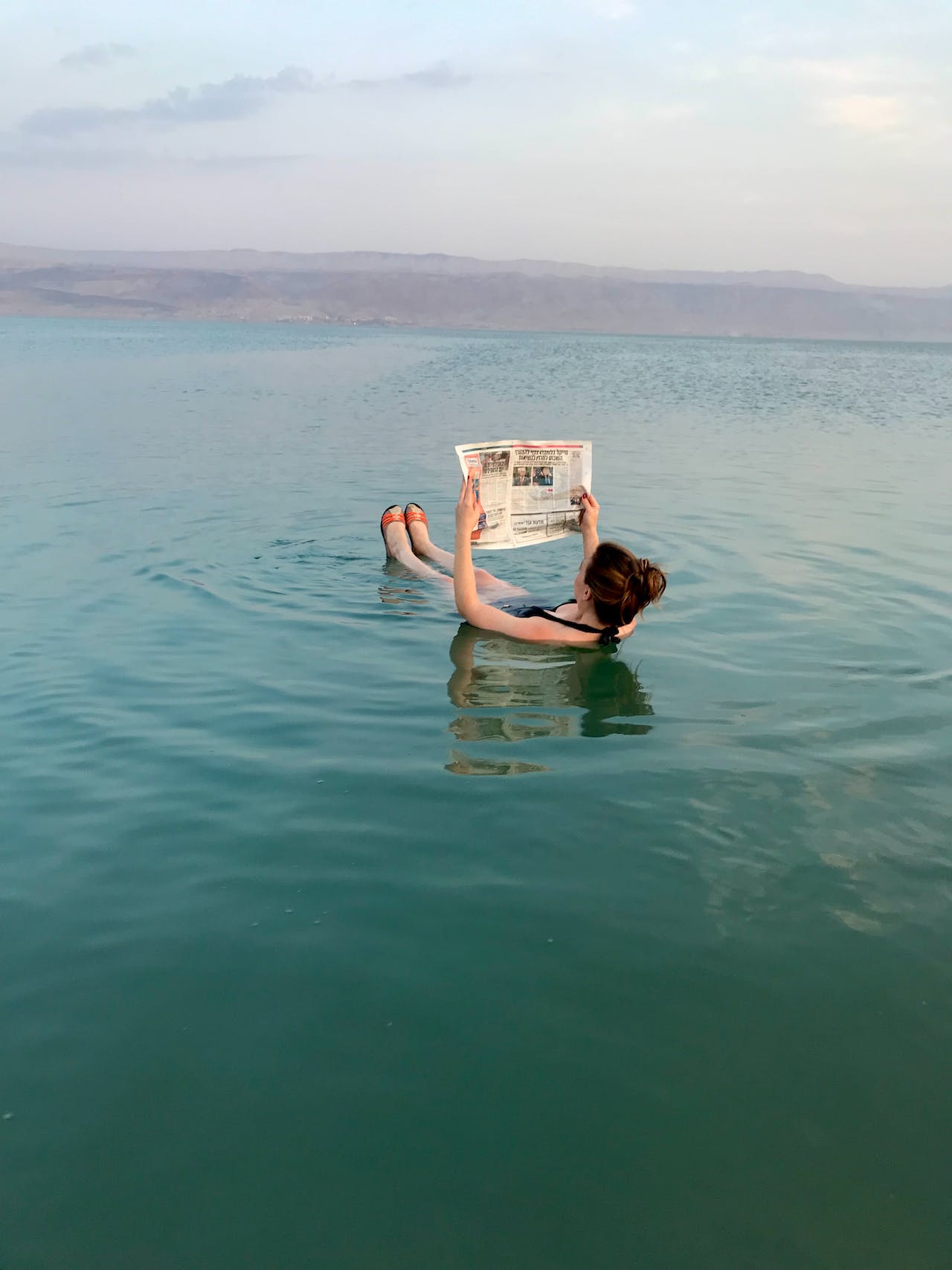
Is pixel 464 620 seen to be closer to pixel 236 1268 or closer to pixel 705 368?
pixel 236 1268

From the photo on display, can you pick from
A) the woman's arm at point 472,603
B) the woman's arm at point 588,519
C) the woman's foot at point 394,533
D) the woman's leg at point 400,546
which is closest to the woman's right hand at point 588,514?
the woman's arm at point 588,519

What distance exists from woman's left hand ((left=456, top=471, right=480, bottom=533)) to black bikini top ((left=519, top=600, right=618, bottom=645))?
29.3 inches

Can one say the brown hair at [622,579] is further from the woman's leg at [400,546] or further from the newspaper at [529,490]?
the woman's leg at [400,546]

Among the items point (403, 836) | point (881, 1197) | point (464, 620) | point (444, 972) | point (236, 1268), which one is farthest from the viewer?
point (464, 620)

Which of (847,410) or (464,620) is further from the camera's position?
(847,410)

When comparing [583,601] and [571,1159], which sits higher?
[583,601]

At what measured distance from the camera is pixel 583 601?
6.86 m

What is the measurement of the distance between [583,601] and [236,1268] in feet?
16.2

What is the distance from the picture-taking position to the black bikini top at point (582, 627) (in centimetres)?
690

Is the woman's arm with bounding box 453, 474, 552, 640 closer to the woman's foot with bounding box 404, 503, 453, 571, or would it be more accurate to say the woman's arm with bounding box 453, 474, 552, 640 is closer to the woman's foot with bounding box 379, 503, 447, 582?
the woman's foot with bounding box 379, 503, 447, 582

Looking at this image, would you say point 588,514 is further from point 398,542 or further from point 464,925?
point 464,925

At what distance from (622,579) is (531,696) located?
0.95 meters

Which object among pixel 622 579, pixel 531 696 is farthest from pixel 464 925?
pixel 622 579

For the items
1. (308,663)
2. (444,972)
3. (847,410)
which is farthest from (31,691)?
(847,410)
